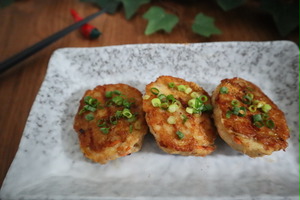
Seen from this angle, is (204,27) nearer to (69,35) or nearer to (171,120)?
(171,120)

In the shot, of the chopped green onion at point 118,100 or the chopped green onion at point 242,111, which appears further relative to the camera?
the chopped green onion at point 118,100

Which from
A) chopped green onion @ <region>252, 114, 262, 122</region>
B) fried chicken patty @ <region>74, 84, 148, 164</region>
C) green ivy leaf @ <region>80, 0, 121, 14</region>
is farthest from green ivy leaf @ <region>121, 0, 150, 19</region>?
chopped green onion @ <region>252, 114, 262, 122</region>

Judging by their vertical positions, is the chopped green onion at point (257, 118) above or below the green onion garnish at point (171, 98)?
above

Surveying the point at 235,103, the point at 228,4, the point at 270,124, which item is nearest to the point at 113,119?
the point at 235,103

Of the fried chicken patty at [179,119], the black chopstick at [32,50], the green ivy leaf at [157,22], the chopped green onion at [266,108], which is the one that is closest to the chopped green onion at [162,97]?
the fried chicken patty at [179,119]

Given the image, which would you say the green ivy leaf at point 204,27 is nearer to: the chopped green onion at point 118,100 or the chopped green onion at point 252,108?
the chopped green onion at point 252,108

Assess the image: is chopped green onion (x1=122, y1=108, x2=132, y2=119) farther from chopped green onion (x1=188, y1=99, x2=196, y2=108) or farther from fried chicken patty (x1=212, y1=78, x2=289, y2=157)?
fried chicken patty (x1=212, y1=78, x2=289, y2=157)

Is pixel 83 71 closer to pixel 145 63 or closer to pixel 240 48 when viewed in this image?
pixel 145 63
